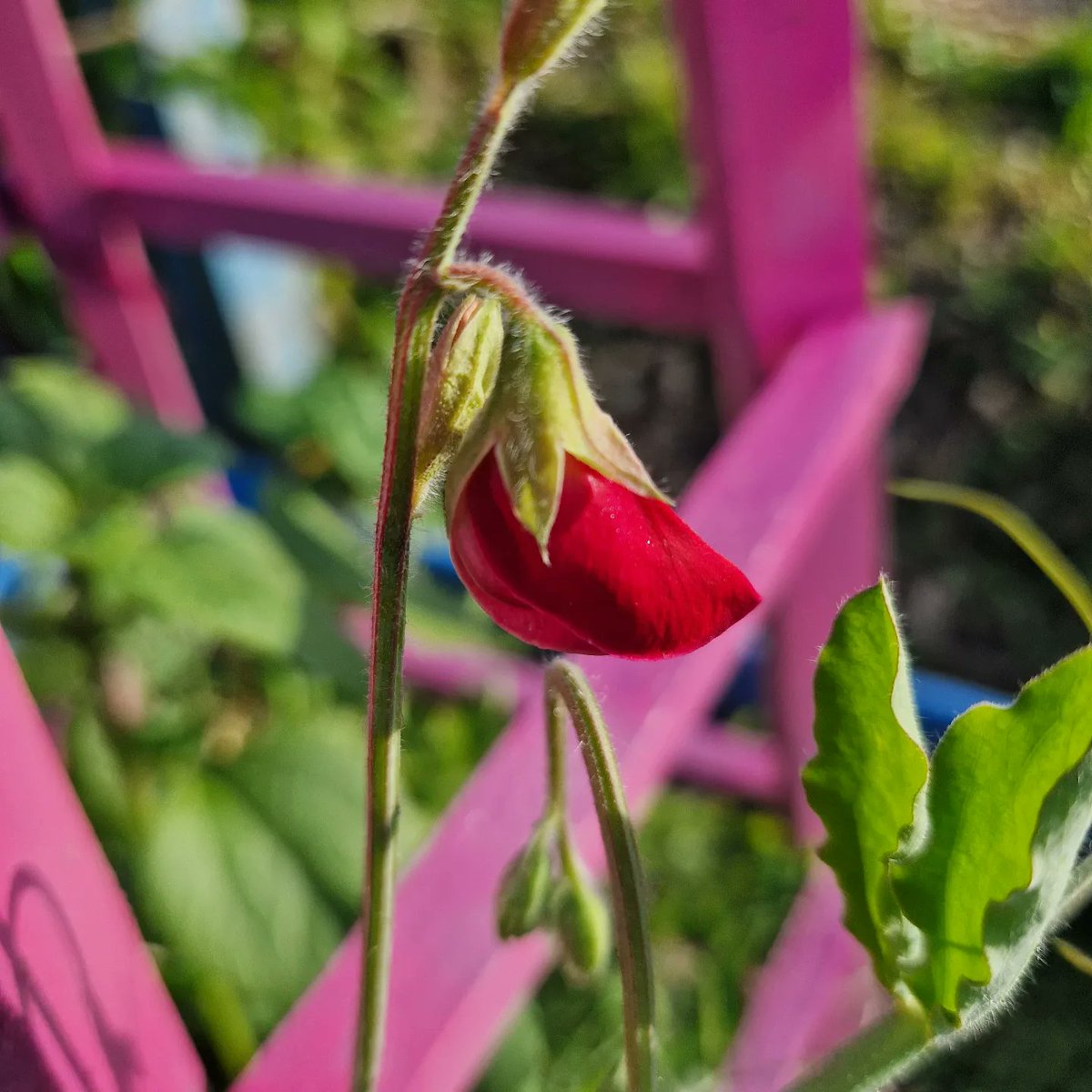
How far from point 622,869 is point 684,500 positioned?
1.55ft

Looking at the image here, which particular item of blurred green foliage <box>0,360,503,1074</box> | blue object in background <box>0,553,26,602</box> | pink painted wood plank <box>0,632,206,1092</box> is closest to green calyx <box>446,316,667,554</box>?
pink painted wood plank <box>0,632,206,1092</box>

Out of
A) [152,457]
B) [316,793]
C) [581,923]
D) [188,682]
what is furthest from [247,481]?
[581,923]

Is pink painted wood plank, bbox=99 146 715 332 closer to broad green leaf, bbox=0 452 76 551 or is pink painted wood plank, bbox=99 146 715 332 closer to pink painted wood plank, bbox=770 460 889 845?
pink painted wood plank, bbox=770 460 889 845

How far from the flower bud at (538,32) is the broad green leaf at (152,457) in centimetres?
52

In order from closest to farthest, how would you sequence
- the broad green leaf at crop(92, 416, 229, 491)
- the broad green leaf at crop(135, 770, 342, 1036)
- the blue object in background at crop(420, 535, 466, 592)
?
the broad green leaf at crop(135, 770, 342, 1036), the broad green leaf at crop(92, 416, 229, 491), the blue object in background at crop(420, 535, 466, 592)

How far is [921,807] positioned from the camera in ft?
0.78

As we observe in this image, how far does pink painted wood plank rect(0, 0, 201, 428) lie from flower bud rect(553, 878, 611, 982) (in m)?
0.83

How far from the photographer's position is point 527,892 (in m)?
0.34

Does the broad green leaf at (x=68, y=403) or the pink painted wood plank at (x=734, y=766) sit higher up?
the broad green leaf at (x=68, y=403)

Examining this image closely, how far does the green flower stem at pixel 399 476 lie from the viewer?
186mm

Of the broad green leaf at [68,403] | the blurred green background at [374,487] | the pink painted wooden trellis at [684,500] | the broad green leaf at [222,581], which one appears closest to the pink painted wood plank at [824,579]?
the pink painted wooden trellis at [684,500]

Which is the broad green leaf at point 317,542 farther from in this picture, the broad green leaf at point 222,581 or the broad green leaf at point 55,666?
the broad green leaf at point 55,666

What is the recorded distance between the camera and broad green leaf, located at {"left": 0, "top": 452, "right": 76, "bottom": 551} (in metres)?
0.64

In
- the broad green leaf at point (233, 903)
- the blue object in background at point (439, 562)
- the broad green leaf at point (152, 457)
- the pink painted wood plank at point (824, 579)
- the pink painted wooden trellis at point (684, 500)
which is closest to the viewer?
the pink painted wooden trellis at point (684, 500)
